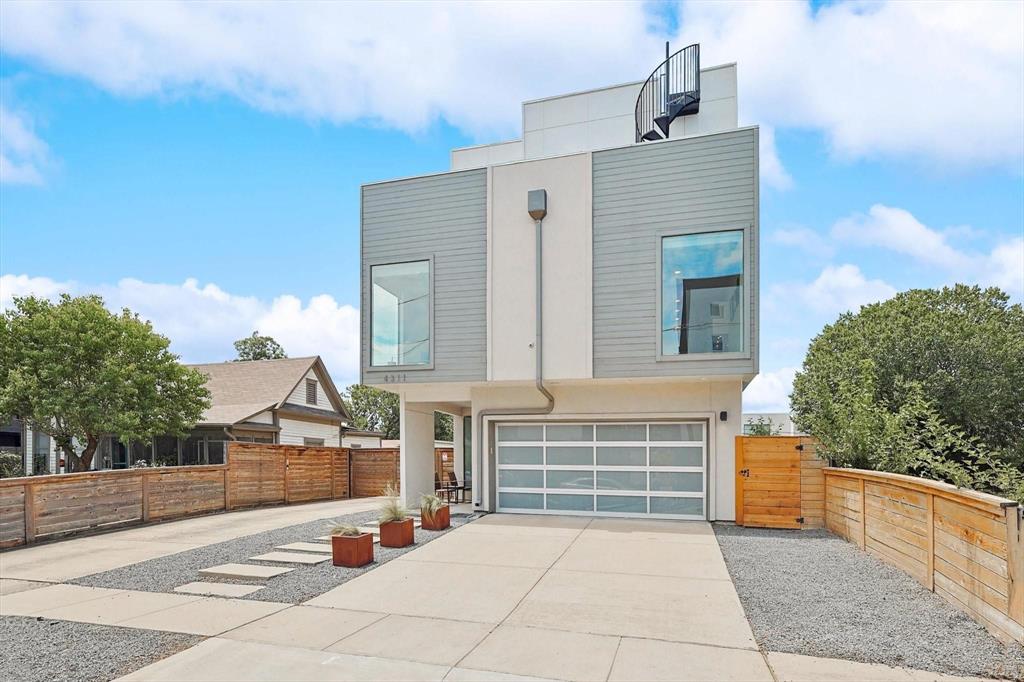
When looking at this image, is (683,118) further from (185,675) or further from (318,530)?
(185,675)

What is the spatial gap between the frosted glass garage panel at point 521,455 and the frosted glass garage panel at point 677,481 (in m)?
2.29

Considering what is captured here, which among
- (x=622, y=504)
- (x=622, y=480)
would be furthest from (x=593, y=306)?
(x=622, y=504)

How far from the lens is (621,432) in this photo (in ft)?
42.4

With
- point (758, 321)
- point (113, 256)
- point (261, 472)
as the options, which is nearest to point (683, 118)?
point (758, 321)

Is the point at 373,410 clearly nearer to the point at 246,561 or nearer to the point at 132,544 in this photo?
the point at 132,544

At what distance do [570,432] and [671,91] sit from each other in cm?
771

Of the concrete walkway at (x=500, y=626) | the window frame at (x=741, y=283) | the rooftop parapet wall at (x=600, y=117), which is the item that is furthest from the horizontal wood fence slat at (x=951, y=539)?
the rooftop parapet wall at (x=600, y=117)

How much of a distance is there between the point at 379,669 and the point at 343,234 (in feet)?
36.2

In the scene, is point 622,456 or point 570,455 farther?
point 570,455

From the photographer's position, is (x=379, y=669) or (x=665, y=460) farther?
(x=665, y=460)

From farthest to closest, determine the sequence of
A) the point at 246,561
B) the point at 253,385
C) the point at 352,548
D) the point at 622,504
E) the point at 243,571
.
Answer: the point at 253,385
the point at 622,504
the point at 246,561
the point at 352,548
the point at 243,571

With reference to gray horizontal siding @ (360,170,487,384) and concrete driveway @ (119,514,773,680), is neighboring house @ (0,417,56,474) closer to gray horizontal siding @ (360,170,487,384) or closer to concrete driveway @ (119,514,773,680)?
gray horizontal siding @ (360,170,487,384)

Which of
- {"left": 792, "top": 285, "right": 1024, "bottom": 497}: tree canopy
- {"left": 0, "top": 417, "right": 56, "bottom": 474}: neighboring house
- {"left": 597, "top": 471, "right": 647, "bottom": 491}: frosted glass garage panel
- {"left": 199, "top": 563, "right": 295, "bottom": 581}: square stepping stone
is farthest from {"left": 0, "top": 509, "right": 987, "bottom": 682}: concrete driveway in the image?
{"left": 0, "top": 417, "right": 56, "bottom": 474}: neighboring house

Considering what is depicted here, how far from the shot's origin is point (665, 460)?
12.6 meters
